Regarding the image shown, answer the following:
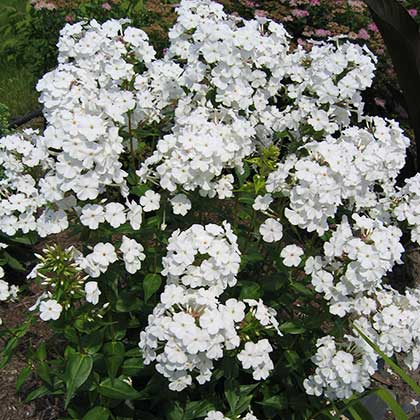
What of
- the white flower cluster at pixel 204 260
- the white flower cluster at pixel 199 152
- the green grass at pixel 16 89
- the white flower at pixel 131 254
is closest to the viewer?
the white flower cluster at pixel 204 260

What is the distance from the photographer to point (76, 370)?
2.32 metres

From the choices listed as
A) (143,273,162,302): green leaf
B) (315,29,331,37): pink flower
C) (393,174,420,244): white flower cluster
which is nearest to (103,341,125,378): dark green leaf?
(143,273,162,302): green leaf

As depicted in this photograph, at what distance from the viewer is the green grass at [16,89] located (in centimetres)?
591

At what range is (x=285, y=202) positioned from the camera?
2514 mm

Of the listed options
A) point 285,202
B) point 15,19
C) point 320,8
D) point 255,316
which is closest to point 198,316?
point 255,316

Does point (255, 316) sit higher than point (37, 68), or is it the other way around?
point (255, 316)

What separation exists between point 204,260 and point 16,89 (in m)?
4.61

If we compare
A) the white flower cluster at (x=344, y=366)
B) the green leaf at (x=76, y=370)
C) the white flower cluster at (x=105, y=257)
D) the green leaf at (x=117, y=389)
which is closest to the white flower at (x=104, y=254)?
the white flower cluster at (x=105, y=257)

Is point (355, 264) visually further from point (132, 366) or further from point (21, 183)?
point (21, 183)

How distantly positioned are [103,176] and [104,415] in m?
0.95

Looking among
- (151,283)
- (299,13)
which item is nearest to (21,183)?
(151,283)

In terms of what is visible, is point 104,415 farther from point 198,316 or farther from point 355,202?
point 355,202

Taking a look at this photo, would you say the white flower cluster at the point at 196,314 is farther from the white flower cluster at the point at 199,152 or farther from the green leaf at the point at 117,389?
the green leaf at the point at 117,389

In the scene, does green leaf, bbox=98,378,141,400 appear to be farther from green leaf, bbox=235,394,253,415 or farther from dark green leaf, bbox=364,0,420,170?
dark green leaf, bbox=364,0,420,170
